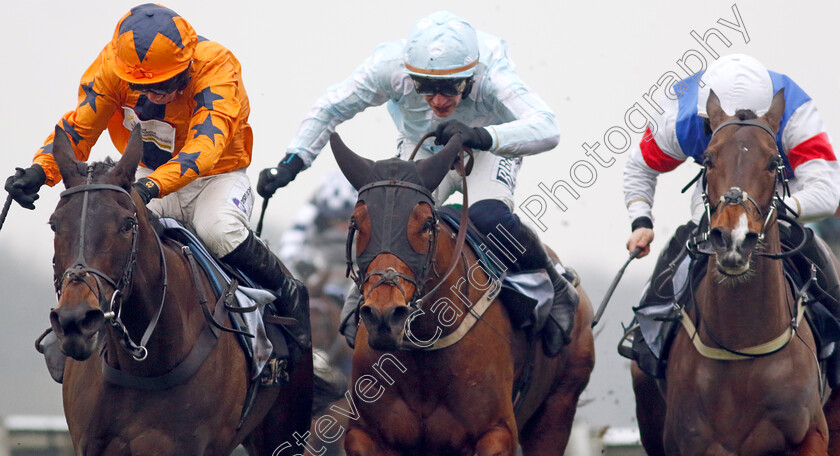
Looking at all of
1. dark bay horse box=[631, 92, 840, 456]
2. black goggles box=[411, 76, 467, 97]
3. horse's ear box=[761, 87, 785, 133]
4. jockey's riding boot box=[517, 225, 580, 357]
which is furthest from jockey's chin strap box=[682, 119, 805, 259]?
black goggles box=[411, 76, 467, 97]

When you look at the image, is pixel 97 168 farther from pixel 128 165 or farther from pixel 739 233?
pixel 739 233

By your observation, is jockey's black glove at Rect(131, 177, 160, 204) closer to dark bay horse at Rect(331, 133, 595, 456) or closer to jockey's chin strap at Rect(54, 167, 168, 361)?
jockey's chin strap at Rect(54, 167, 168, 361)

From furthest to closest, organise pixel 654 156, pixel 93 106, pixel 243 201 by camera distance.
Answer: pixel 654 156 < pixel 243 201 < pixel 93 106

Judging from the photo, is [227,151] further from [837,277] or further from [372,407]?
[837,277]

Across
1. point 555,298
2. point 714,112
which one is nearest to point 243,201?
point 555,298

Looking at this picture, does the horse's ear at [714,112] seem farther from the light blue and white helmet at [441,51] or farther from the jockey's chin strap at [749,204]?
the light blue and white helmet at [441,51]

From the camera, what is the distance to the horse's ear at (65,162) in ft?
13.4

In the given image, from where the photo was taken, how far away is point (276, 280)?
543 cm

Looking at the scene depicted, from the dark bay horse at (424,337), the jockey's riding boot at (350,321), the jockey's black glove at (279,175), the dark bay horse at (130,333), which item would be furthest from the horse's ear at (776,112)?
the dark bay horse at (130,333)

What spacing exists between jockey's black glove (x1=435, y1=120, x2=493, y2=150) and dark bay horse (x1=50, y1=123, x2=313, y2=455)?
114cm

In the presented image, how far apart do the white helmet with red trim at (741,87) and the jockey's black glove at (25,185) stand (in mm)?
2786

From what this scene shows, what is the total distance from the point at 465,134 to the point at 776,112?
123cm

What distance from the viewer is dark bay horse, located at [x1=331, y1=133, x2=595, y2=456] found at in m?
4.26

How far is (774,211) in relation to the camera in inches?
175
